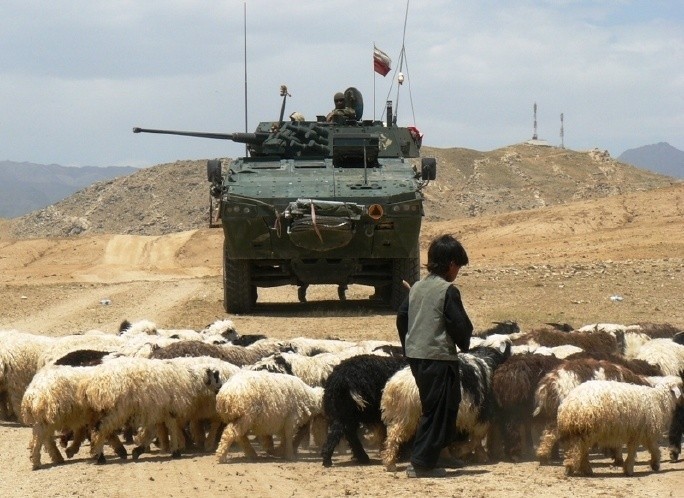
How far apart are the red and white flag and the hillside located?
33.8 m

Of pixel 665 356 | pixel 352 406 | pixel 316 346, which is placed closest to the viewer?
pixel 352 406

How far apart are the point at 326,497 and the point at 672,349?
489cm

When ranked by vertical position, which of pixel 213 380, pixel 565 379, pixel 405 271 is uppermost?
pixel 405 271

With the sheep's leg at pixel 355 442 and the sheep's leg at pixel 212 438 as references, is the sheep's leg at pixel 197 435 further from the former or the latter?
the sheep's leg at pixel 355 442

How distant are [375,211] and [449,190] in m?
47.4

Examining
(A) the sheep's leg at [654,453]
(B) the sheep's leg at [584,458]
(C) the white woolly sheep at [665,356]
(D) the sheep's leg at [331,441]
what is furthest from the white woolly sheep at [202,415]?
(C) the white woolly sheep at [665,356]

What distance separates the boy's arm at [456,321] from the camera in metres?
9.34

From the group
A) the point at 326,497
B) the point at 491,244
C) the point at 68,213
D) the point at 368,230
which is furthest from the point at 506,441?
the point at 68,213

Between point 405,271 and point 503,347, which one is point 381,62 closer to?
point 405,271

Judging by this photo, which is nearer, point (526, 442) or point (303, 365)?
point (526, 442)

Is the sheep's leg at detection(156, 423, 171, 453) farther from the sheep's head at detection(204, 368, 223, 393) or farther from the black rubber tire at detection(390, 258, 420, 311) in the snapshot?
the black rubber tire at detection(390, 258, 420, 311)

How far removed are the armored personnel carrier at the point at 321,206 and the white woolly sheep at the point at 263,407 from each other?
722 cm

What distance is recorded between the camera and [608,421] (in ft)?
30.5

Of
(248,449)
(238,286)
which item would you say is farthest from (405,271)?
(248,449)
